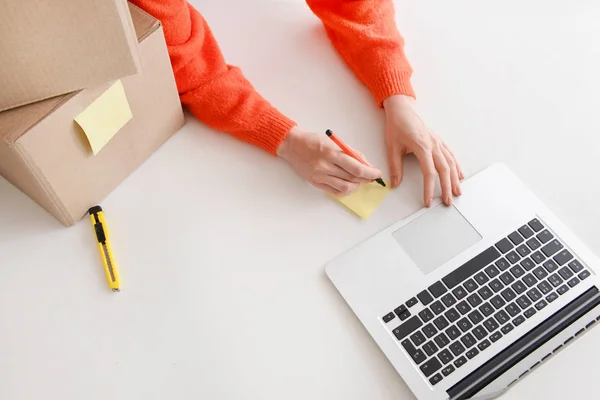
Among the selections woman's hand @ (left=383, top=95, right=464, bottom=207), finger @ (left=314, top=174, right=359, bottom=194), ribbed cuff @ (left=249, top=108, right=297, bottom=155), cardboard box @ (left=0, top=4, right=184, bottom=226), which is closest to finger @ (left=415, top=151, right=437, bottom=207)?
woman's hand @ (left=383, top=95, right=464, bottom=207)

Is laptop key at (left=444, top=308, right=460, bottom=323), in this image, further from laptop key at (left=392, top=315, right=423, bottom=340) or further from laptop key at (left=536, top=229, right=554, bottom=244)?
laptop key at (left=536, top=229, right=554, bottom=244)

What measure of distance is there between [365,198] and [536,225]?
9.9 inches

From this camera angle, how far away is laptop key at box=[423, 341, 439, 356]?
0.68 meters

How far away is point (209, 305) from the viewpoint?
70 centimetres

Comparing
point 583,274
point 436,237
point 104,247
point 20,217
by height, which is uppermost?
point 20,217

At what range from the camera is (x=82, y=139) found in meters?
0.66

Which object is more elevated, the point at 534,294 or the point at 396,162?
the point at 396,162

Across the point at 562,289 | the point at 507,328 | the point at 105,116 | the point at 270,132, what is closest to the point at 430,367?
the point at 507,328

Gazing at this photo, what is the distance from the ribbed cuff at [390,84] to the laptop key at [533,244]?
294mm

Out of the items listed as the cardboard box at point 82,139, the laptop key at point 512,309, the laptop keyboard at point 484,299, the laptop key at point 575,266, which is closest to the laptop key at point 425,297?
the laptop keyboard at point 484,299

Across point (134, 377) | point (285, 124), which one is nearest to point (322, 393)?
point (134, 377)

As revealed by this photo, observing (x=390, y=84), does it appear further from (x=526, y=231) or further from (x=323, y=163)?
(x=526, y=231)

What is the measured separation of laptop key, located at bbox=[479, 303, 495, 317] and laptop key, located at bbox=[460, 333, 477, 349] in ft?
0.13

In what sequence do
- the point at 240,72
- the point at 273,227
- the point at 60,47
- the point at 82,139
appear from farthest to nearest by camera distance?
the point at 240,72 → the point at 273,227 → the point at 82,139 → the point at 60,47
